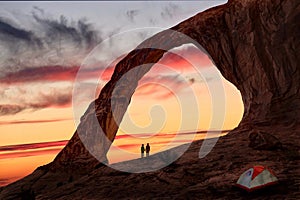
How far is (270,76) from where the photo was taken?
22438mm

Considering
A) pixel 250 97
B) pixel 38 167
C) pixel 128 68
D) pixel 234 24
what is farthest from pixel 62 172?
pixel 234 24

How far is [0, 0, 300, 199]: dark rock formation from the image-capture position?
17.1 meters

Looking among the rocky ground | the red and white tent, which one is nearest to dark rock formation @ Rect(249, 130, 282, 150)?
the rocky ground

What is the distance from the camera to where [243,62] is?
24156 mm

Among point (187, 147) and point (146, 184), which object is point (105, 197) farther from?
point (187, 147)

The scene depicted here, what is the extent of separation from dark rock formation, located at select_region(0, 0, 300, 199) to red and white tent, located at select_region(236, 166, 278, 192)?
20.0 inches

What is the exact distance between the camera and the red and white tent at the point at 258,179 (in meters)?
14.0

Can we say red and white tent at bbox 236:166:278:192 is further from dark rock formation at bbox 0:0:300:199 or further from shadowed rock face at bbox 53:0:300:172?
shadowed rock face at bbox 53:0:300:172

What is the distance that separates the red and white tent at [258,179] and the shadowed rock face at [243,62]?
5752mm

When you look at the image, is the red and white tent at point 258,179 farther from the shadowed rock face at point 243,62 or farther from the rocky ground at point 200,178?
the shadowed rock face at point 243,62

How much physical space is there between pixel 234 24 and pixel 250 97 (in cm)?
456

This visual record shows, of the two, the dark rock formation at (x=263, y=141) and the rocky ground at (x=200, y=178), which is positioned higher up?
the dark rock formation at (x=263, y=141)

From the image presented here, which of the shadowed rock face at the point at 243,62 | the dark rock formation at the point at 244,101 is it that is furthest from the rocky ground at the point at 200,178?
the shadowed rock face at the point at 243,62

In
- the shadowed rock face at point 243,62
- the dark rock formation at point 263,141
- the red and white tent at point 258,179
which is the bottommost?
the red and white tent at point 258,179
